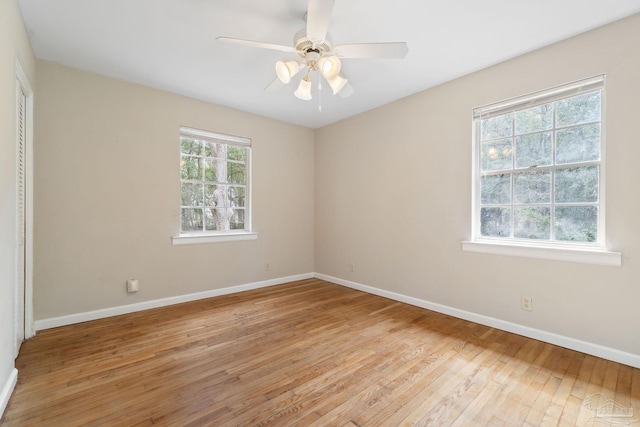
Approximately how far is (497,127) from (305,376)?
9.36ft

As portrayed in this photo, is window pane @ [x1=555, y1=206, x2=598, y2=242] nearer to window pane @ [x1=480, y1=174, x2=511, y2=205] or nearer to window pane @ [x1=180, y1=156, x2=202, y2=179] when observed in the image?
window pane @ [x1=480, y1=174, x2=511, y2=205]

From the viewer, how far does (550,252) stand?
241 centimetres

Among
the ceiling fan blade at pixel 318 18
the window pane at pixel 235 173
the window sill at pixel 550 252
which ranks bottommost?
the window sill at pixel 550 252

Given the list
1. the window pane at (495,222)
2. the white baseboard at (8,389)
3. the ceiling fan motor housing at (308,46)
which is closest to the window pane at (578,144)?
the window pane at (495,222)

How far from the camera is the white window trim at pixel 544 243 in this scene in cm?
221

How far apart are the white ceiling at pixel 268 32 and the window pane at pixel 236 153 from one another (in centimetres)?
98

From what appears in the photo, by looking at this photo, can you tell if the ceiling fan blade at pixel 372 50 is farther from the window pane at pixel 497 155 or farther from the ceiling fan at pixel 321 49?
the window pane at pixel 497 155

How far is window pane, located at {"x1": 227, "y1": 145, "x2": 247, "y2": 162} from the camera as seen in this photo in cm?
397

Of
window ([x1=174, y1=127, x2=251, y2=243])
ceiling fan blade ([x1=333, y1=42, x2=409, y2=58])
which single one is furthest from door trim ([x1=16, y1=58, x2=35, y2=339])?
ceiling fan blade ([x1=333, y1=42, x2=409, y2=58])

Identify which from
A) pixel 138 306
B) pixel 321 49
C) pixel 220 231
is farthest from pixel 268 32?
pixel 138 306

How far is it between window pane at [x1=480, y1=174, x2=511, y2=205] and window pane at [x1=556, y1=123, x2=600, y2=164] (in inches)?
17.0

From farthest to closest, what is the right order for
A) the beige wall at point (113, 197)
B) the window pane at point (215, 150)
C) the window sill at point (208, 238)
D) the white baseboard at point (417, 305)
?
the window pane at point (215, 150) → the window sill at point (208, 238) → the beige wall at point (113, 197) → the white baseboard at point (417, 305)

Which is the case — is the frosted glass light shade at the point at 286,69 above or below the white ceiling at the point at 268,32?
below

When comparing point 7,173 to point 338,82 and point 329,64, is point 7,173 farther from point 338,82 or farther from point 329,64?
point 338,82
